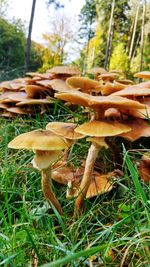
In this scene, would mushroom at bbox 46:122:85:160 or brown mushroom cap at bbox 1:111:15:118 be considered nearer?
mushroom at bbox 46:122:85:160

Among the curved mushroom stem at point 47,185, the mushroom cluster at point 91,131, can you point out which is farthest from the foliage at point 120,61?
the curved mushroom stem at point 47,185

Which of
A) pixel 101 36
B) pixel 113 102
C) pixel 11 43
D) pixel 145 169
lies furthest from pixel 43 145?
pixel 101 36

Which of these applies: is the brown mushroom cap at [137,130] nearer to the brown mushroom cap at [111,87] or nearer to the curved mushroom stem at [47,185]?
the brown mushroom cap at [111,87]

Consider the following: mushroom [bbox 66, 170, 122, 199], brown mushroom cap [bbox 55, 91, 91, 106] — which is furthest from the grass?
brown mushroom cap [bbox 55, 91, 91, 106]

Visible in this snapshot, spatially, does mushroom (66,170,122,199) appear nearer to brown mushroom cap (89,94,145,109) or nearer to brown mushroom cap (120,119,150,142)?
brown mushroom cap (120,119,150,142)

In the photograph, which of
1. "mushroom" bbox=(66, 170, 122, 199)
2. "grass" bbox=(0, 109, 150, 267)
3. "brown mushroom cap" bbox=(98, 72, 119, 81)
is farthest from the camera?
"brown mushroom cap" bbox=(98, 72, 119, 81)

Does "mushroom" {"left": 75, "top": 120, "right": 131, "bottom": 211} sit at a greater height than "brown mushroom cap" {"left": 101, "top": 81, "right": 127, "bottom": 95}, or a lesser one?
lesser

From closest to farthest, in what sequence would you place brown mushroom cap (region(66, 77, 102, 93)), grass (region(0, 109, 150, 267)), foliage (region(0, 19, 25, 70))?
grass (region(0, 109, 150, 267))
brown mushroom cap (region(66, 77, 102, 93))
foliage (region(0, 19, 25, 70))

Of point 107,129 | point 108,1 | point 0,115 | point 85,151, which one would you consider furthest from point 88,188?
point 108,1
